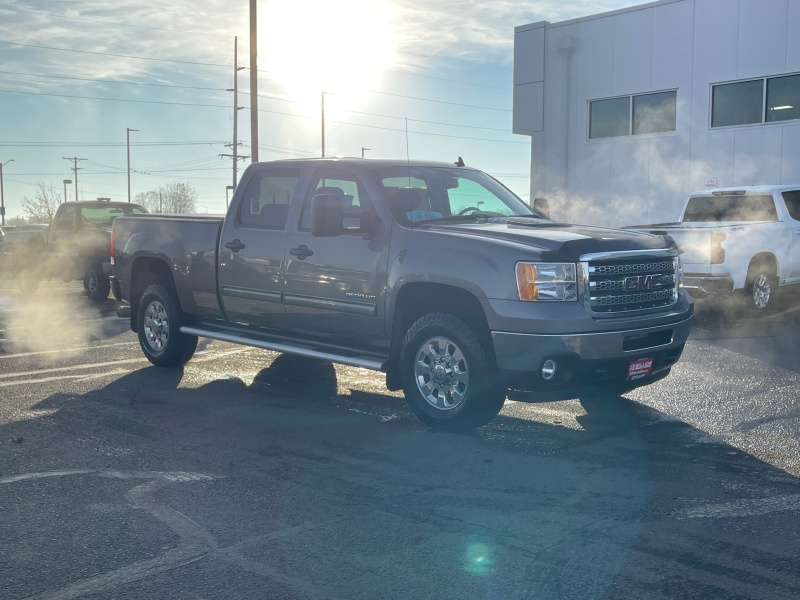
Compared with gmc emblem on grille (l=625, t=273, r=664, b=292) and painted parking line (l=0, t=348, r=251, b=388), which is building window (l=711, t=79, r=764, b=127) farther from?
gmc emblem on grille (l=625, t=273, r=664, b=292)

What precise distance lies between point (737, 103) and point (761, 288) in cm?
890

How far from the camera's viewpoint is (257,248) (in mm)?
8070

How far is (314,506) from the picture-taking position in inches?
191

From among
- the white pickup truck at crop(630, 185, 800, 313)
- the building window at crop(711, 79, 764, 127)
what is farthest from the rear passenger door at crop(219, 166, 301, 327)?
the building window at crop(711, 79, 764, 127)

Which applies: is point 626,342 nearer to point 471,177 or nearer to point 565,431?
point 565,431

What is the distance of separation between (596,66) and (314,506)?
21.2m

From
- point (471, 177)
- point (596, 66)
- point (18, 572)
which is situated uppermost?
point (596, 66)

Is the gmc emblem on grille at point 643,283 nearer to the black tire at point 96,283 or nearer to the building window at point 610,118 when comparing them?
the black tire at point 96,283

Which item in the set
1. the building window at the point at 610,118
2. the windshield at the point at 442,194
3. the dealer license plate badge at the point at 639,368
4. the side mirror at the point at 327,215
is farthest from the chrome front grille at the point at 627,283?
the building window at the point at 610,118

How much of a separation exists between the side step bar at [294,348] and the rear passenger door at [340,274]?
16 cm

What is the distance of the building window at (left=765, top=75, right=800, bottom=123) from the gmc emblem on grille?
51.1ft

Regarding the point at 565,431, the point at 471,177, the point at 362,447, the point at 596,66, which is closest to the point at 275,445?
the point at 362,447

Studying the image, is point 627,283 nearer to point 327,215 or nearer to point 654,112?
point 327,215

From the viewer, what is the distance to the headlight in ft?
19.8
